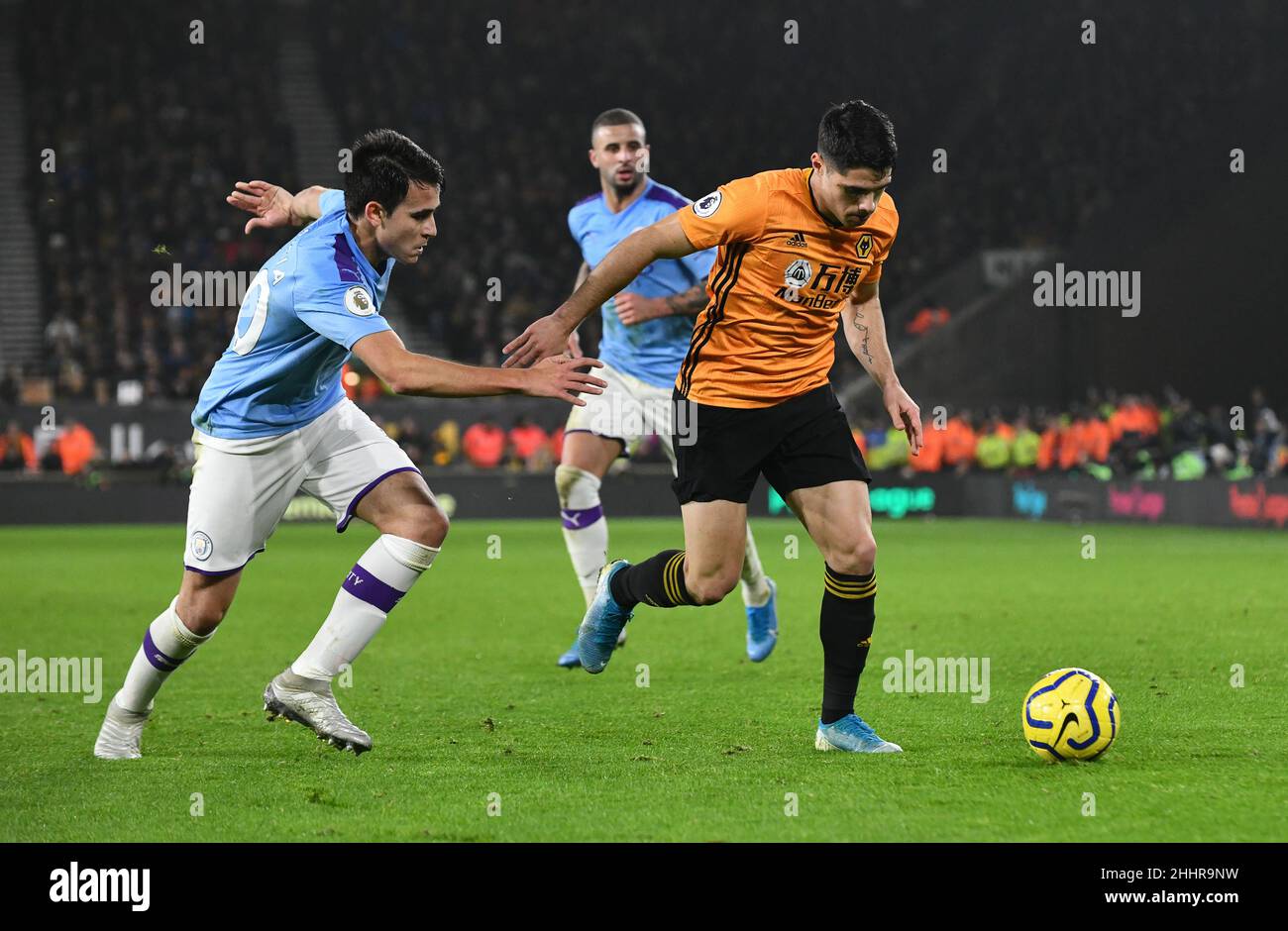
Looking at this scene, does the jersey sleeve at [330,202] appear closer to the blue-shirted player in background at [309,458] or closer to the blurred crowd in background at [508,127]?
the blue-shirted player in background at [309,458]

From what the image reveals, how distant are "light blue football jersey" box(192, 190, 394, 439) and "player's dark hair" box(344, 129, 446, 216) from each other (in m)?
0.16

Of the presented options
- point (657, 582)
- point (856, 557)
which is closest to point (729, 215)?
point (856, 557)

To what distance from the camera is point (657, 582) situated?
242 inches

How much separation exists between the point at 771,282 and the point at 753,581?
9.14ft

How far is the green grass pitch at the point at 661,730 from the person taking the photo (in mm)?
4512

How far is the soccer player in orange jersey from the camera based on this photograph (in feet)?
17.9

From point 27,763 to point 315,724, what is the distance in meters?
1.06

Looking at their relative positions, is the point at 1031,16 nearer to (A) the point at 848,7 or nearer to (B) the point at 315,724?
(A) the point at 848,7

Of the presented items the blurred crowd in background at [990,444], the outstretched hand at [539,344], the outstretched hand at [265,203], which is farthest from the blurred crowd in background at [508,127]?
the outstretched hand at [539,344]

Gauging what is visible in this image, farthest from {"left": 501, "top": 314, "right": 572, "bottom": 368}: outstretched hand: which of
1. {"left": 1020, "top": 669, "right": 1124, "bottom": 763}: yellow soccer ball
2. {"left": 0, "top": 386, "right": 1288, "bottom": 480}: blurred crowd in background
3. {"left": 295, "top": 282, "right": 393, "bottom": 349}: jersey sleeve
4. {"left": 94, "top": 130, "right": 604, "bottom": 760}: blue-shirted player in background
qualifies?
{"left": 0, "top": 386, "right": 1288, "bottom": 480}: blurred crowd in background

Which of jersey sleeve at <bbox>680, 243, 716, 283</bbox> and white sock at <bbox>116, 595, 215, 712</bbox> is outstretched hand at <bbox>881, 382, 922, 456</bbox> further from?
white sock at <bbox>116, 595, 215, 712</bbox>

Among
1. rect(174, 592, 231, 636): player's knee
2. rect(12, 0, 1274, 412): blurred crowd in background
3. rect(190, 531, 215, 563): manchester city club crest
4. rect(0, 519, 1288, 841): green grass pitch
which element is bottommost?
rect(0, 519, 1288, 841): green grass pitch

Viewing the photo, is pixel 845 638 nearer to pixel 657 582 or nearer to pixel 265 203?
pixel 657 582
